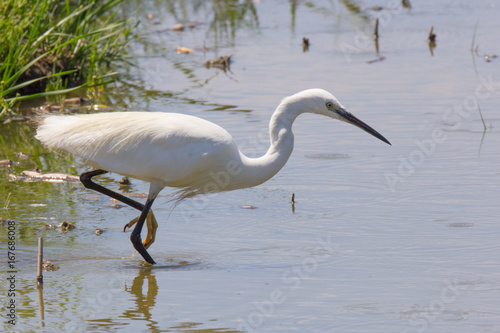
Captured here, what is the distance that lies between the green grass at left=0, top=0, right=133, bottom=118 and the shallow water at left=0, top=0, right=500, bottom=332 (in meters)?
0.55

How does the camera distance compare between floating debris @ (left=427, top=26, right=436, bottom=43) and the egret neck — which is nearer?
the egret neck

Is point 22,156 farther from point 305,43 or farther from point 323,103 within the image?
point 305,43

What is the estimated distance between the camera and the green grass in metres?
8.85

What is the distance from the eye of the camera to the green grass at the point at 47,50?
885 centimetres

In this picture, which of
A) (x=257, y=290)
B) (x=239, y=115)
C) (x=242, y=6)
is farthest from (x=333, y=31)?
(x=257, y=290)

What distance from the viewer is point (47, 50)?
10.2 meters

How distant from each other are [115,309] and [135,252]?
Result: 1119 mm

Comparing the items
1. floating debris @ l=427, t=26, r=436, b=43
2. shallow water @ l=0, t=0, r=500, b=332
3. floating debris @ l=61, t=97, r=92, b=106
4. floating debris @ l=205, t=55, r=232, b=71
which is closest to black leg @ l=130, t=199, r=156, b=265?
shallow water @ l=0, t=0, r=500, b=332

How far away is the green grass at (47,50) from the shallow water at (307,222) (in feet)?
1.80

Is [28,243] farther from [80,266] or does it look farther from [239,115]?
[239,115]

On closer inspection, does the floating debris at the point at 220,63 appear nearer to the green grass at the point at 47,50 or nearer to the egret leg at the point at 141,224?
the green grass at the point at 47,50

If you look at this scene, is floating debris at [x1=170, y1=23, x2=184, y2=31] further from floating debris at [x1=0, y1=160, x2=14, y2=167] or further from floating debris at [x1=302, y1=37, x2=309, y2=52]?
floating debris at [x1=0, y1=160, x2=14, y2=167]

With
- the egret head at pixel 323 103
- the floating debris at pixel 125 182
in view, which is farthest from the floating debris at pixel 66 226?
the egret head at pixel 323 103

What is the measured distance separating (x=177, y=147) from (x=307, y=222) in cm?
128
